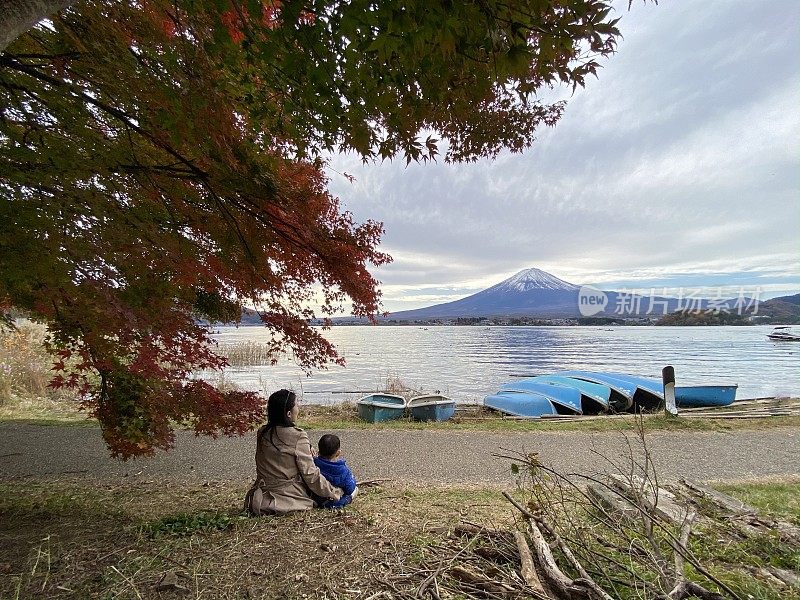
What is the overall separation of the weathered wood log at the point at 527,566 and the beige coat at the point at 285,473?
1.80 m

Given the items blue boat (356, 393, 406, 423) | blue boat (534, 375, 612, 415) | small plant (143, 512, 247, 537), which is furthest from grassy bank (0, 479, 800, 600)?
blue boat (534, 375, 612, 415)

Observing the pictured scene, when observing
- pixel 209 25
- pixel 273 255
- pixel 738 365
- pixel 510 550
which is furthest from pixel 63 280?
pixel 738 365

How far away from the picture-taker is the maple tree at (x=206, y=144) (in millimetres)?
1778

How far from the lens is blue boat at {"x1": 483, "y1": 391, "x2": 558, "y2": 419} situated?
13211 mm

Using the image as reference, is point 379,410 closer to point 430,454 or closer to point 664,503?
point 430,454

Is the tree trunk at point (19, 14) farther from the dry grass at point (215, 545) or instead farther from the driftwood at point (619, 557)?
the driftwood at point (619, 557)

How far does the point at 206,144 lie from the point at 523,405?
12644mm

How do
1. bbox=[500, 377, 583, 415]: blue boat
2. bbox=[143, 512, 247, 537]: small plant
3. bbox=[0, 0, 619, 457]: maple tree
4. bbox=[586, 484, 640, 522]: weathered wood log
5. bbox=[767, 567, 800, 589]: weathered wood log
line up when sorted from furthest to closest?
1. bbox=[500, 377, 583, 415]: blue boat
2. bbox=[143, 512, 247, 537]: small plant
3. bbox=[586, 484, 640, 522]: weathered wood log
4. bbox=[767, 567, 800, 589]: weathered wood log
5. bbox=[0, 0, 619, 457]: maple tree

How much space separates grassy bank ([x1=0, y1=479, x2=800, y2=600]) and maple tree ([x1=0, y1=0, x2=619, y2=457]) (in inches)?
30.7

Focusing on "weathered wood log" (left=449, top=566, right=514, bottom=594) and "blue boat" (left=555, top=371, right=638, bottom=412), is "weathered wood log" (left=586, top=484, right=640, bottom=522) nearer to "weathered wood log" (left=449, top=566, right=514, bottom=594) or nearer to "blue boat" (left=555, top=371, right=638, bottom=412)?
"weathered wood log" (left=449, top=566, right=514, bottom=594)

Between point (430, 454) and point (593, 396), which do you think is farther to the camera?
point (593, 396)

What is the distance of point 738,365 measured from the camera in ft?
107

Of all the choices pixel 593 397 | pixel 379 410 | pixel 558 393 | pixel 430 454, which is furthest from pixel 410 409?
pixel 593 397

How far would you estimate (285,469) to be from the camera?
3645mm
